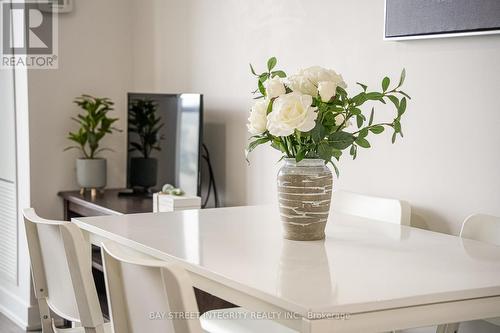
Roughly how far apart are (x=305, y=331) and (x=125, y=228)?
3.26 feet

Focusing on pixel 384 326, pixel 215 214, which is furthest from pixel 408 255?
pixel 215 214

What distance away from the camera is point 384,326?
150 centimetres

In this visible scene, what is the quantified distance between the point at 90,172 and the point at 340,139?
8.00 feet

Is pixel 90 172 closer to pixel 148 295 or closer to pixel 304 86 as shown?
pixel 304 86

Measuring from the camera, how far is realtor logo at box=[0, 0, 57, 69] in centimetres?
418

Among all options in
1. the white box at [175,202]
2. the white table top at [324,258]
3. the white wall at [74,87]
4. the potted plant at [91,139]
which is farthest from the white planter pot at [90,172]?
the white table top at [324,258]

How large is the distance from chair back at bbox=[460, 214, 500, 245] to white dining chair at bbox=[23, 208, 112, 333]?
3.51 ft

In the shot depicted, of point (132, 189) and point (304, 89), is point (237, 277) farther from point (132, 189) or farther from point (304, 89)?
point (132, 189)

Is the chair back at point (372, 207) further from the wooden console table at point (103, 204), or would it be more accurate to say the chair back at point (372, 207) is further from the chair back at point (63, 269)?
the wooden console table at point (103, 204)

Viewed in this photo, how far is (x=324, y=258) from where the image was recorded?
189cm

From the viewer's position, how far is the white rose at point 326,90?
1.97 meters

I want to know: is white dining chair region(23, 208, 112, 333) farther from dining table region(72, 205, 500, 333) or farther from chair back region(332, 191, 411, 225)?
chair back region(332, 191, 411, 225)

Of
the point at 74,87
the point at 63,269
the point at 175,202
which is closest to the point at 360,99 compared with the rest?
the point at 63,269

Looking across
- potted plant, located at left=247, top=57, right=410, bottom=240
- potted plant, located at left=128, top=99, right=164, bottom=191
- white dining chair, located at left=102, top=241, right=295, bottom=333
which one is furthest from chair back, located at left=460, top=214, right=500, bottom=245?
potted plant, located at left=128, top=99, right=164, bottom=191
